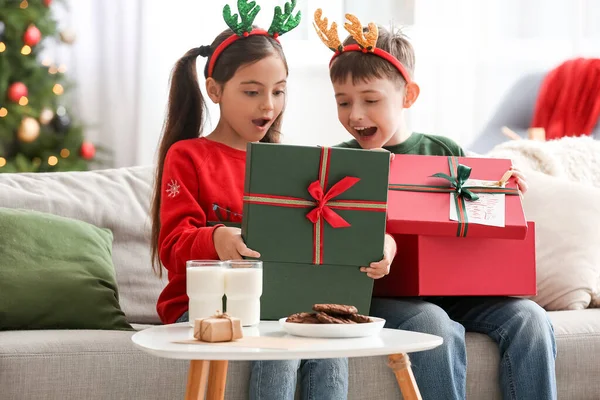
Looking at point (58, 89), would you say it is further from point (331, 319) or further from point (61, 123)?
point (331, 319)

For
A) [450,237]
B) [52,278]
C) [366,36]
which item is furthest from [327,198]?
[52,278]

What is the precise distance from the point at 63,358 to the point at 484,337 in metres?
0.85

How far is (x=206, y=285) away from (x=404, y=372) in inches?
12.5

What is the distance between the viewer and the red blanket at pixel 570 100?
3387 millimetres

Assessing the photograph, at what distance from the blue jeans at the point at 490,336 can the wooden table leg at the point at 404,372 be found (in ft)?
1.32

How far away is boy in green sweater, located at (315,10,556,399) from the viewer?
5.42 feet

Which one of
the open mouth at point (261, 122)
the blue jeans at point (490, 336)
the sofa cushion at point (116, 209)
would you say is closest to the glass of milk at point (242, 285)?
the blue jeans at point (490, 336)

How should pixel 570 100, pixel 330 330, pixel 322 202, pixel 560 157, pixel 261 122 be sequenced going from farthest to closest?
pixel 570 100 → pixel 560 157 → pixel 261 122 → pixel 322 202 → pixel 330 330

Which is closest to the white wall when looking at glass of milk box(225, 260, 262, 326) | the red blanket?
the red blanket

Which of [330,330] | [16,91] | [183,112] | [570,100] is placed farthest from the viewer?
[16,91]

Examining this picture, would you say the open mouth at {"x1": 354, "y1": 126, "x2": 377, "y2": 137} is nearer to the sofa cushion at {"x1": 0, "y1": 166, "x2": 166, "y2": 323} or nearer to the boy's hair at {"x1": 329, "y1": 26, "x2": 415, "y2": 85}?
the boy's hair at {"x1": 329, "y1": 26, "x2": 415, "y2": 85}

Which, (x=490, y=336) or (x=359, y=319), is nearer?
(x=359, y=319)

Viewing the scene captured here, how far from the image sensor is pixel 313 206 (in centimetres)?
140

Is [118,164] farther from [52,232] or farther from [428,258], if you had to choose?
[428,258]
